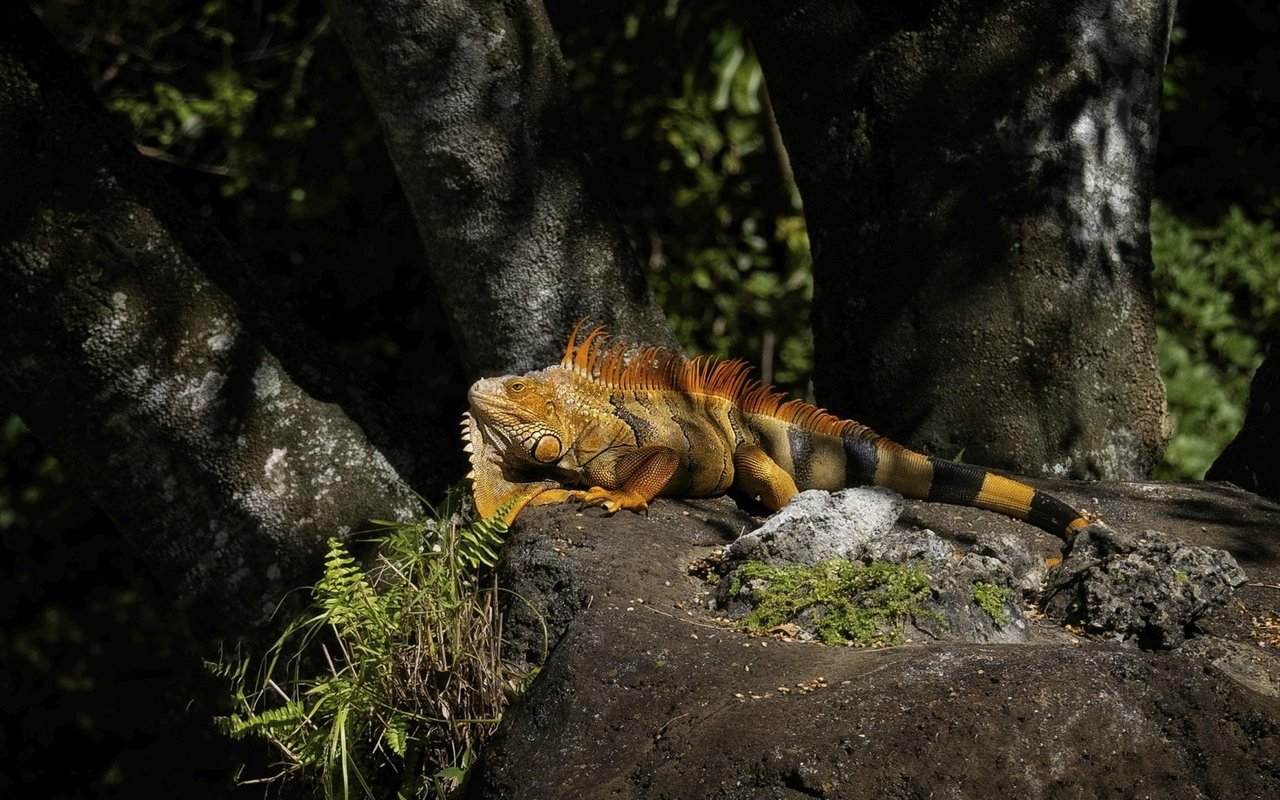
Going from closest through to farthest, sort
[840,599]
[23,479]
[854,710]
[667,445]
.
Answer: [854,710]
[840,599]
[667,445]
[23,479]

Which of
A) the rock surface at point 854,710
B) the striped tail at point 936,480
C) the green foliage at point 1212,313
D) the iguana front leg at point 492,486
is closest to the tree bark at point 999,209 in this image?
the striped tail at point 936,480

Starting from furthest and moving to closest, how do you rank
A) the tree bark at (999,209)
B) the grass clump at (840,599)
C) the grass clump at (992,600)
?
the tree bark at (999,209) < the grass clump at (992,600) < the grass clump at (840,599)

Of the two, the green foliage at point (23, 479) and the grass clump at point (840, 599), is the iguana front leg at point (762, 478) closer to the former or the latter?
the grass clump at point (840, 599)

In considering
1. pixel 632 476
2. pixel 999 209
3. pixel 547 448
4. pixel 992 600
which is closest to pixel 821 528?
pixel 992 600

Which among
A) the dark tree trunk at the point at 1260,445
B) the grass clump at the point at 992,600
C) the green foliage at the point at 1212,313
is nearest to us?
the grass clump at the point at 992,600

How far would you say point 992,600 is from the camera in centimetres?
390

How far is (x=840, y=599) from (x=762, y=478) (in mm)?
1032

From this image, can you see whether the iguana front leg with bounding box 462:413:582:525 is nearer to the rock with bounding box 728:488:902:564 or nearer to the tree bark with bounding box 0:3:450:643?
the tree bark with bounding box 0:3:450:643

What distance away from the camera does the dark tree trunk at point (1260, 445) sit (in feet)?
18.8

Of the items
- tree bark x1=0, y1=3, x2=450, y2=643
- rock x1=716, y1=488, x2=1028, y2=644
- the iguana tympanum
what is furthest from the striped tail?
tree bark x1=0, y1=3, x2=450, y2=643

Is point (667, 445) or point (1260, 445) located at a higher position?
point (1260, 445)

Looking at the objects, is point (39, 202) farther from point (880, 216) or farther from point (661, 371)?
point (880, 216)

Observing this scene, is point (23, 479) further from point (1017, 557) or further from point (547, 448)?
point (1017, 557)

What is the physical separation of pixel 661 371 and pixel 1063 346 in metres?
1.61
